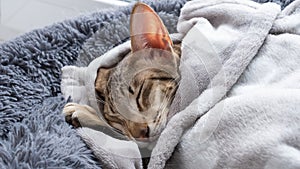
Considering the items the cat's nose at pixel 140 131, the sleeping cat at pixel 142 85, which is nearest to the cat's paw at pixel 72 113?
the sleeping cat at pixel 142 85

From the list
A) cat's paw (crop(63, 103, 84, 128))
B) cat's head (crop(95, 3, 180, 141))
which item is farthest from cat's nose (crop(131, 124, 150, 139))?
cat's paw (crop(63, 103, 84, 128))

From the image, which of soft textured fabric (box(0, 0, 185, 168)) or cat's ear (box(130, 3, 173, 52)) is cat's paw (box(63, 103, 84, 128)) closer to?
soft textured fabric (box(0, 0, 185, 168))

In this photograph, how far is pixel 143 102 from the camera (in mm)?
962

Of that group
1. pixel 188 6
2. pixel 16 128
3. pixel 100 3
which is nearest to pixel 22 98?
pixel 16 128

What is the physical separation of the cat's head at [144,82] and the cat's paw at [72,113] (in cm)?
6

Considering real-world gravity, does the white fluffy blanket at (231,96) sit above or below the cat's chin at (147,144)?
above

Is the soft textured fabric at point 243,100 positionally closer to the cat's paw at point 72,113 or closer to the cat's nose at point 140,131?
the cat's nose at point 140,131

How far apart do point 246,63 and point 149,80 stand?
0.19 m

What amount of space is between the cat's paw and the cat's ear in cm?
17

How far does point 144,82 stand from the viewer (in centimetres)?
98

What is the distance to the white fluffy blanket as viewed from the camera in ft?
2.93

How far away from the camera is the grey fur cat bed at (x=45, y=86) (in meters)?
0.90

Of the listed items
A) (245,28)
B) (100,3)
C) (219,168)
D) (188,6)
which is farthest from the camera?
(100,3)

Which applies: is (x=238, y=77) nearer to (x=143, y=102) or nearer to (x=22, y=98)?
(x=143, y=102)
